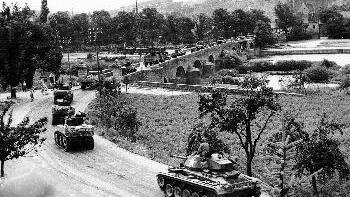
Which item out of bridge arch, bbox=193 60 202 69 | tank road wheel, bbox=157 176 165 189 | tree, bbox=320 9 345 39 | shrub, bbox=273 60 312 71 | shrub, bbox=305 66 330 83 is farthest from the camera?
tree, bbox=320 9 345 39

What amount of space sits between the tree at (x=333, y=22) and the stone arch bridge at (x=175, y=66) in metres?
42.2

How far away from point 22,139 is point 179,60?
2121 inches

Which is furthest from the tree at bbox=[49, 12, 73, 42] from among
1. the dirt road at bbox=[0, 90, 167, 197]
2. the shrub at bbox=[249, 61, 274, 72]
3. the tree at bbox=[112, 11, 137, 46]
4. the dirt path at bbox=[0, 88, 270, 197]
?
the dirt road at bbox=[0, 90, 167, 197]

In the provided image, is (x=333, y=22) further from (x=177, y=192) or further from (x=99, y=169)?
(x=177, y=192)

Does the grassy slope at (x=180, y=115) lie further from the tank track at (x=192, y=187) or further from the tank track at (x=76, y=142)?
the tank track at (x=192, y=187)

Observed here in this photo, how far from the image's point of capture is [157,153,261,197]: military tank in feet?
55.6

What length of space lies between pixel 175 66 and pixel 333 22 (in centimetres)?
6767

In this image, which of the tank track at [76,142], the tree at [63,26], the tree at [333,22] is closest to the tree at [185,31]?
the tree at [63,26]

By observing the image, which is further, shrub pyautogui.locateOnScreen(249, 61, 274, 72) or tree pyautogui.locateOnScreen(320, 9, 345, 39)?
tree pyautogui.locateOnScreen(320, 9, 345, 39)

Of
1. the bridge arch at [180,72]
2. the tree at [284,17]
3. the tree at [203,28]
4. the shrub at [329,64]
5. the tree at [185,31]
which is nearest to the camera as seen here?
the bridge arch at [180,72]

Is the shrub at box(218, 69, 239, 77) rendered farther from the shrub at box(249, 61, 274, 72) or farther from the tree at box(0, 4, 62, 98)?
the tree at box(0, 4, 62, 98)

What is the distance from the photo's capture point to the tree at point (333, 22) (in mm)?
120750

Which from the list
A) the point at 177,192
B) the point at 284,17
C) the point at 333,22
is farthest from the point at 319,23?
the point at 177,192

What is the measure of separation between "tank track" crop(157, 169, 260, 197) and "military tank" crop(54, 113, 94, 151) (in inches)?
315
